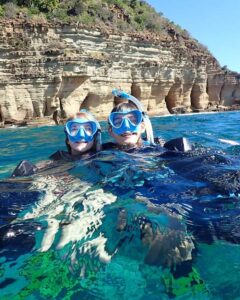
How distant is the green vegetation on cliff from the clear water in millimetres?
23011

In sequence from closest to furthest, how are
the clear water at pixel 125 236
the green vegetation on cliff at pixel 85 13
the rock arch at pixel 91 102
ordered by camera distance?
1. the clear water at pixel 125 236
2. the rock arch at pixel 91 102
3. the green vegetation on cliff at pixel 85 13

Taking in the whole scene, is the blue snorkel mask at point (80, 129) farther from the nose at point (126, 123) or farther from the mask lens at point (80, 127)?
the nose at point (126, 123)

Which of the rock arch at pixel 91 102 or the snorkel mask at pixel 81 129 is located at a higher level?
the snorkel mask at pixel 81 129

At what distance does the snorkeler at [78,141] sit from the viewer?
474cm

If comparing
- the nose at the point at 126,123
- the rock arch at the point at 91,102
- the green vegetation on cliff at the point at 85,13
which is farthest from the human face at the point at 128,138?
the green vegetation on cliff at the point at 85,13

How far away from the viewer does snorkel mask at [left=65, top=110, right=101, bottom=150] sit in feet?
15.7

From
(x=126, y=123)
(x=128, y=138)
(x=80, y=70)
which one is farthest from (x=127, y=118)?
(x=80, y=70)

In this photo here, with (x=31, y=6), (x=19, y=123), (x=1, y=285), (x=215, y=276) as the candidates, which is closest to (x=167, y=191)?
(x=215, y=276)

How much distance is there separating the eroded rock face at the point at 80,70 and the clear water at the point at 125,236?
18971 mm

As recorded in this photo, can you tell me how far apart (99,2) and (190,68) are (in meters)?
10.1

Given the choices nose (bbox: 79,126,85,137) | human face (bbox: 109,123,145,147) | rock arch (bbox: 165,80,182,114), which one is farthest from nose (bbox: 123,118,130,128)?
rock arch (bbox: 165,80,182,114)

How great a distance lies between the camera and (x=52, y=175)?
170 inches

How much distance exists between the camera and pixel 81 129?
4773 mm

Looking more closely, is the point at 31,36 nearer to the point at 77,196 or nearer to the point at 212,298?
the point at 77,196
